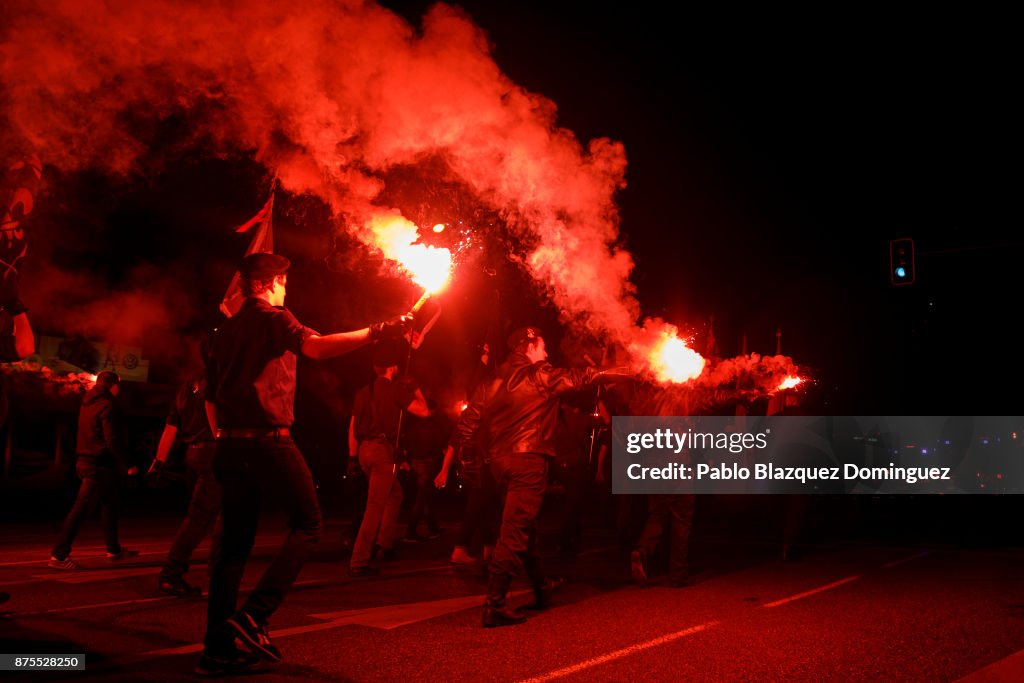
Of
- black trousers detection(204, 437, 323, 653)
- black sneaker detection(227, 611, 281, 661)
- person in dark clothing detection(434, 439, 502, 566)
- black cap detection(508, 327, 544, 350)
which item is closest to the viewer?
black sneaker detection(227, 611, 281, 661)

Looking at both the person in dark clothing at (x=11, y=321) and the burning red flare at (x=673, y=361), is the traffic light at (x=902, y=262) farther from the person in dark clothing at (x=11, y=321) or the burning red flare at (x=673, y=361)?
the person in dark clothing at (x=11, y=321)

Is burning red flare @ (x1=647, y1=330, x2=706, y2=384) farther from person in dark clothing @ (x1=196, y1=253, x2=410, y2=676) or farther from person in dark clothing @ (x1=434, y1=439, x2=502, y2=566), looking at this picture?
person in dark clothing @ (x1=196, y1=253, x2=410, y2=676)

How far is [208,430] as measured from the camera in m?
7.23

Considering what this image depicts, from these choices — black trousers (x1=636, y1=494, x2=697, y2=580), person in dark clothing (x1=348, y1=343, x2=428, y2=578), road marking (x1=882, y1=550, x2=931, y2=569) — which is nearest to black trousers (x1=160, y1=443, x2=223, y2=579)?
person in dark clothing (x1=348, y1=343, x2=428, y2=578)

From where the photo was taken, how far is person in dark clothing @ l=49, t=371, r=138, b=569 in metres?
7.57

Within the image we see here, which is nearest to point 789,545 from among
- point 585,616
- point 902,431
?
point 585,616

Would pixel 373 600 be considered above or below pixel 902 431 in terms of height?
below

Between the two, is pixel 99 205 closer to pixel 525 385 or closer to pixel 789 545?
pixel 525 385

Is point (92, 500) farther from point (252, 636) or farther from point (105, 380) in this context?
point (252, 636)

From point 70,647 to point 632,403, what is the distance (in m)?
5.85

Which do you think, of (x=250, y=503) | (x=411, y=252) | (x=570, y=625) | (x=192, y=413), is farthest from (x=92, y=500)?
(x=570, y=625)

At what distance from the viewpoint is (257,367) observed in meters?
4.32

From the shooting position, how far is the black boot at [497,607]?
18.5ft

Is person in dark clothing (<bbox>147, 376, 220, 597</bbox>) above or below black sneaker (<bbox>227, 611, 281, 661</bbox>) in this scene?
above
